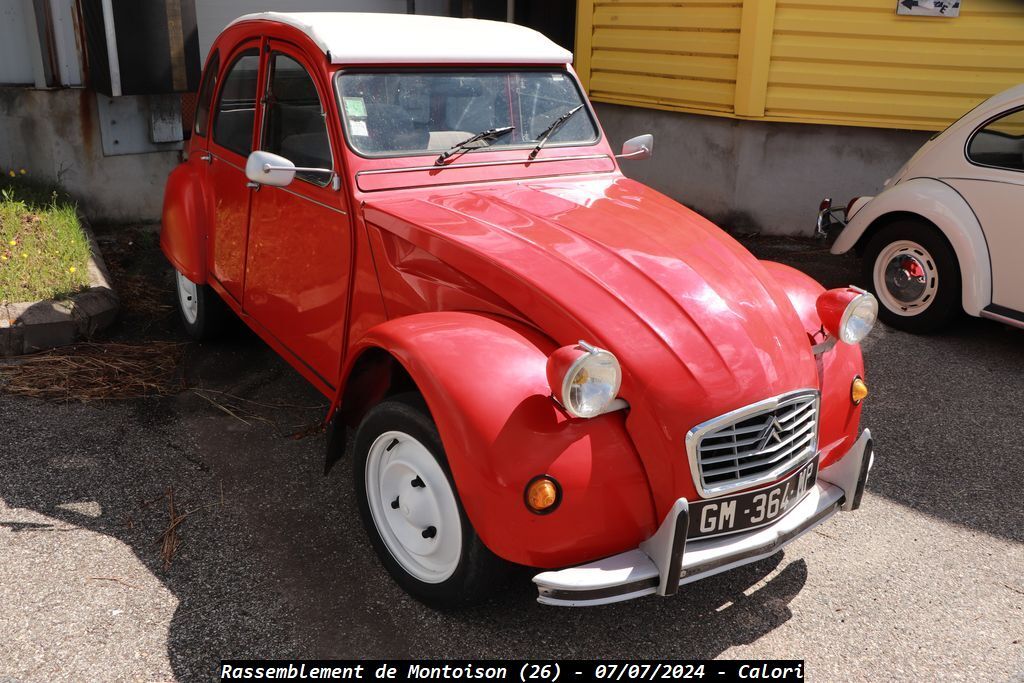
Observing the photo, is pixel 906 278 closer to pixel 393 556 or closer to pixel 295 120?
pixel 295 120

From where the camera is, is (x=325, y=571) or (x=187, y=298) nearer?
(x=325, y=571)

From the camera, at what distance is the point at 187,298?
5363 millimetres

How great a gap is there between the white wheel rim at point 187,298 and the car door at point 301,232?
1.04m

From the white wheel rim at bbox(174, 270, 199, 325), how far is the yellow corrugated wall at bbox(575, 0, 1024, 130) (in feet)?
16.1

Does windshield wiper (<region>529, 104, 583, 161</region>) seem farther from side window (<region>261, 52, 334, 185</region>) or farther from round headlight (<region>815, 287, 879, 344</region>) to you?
round headlight (<region>815, 287, 879, 344</region>)

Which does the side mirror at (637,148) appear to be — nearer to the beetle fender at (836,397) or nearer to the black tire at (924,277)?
the beetle fender at (836,397)

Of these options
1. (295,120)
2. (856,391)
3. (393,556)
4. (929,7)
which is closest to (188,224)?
(295,120)

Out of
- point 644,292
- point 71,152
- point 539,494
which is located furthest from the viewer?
point 71,152

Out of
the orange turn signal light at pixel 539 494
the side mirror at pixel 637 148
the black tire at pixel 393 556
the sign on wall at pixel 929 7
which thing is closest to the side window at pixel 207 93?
the side mirror at pixel 637 148

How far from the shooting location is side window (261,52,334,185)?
147 inches

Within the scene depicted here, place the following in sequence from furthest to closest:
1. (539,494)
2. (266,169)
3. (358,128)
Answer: (358,128), (266,169), (539,494)

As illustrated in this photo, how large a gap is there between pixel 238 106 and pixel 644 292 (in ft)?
8.74
